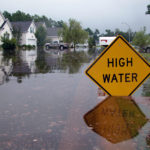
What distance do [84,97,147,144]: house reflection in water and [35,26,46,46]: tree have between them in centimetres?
6097

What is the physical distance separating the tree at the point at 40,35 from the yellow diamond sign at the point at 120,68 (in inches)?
2420

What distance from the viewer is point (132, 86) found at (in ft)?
17.3

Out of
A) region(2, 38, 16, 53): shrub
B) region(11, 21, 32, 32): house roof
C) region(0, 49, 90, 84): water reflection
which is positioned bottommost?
region(0, 49, 90, 84): water reflection

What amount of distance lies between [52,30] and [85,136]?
3370 inches

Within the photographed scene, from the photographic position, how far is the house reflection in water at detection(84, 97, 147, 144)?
4.12 metres

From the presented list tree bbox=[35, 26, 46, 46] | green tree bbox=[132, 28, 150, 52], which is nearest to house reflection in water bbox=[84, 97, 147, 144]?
green tree bbox=[132, 28, 150, 52]

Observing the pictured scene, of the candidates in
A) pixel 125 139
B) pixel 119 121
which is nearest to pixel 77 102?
pixel 119 121

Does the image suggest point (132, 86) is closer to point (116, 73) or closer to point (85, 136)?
point (116, 73)

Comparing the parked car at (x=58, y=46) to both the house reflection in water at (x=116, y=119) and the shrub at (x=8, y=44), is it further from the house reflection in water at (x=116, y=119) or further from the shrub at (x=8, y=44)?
the house reflection in water at (x=116, y=119)

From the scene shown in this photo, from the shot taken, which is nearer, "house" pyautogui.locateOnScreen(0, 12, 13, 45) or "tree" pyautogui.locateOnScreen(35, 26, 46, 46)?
"house" pyautogui.locateOnScreen(0, 12, 13, 45)

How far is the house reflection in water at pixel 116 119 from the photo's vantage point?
4.12 m

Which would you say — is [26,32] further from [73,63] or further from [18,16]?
[73,63]

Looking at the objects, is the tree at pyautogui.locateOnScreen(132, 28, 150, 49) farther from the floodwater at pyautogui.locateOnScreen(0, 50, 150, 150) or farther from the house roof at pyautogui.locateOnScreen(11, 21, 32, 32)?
the floodwater at pyautogui.locateOnScreen(0, 50, 150, 150)

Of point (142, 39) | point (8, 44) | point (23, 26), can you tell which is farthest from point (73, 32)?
point (142, 39)
